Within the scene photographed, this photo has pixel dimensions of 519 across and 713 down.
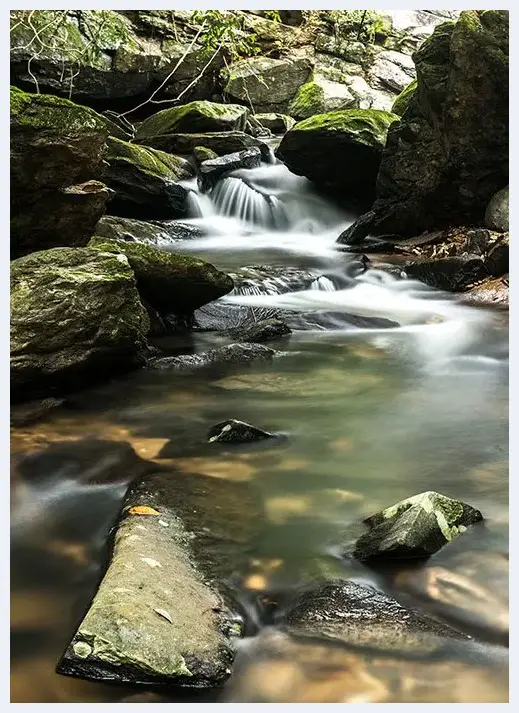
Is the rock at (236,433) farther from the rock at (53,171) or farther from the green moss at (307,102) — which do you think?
the green moss at (307,102)

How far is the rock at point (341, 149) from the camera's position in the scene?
12.5 m

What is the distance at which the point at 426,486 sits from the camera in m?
3.60

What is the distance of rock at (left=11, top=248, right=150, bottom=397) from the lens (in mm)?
4719

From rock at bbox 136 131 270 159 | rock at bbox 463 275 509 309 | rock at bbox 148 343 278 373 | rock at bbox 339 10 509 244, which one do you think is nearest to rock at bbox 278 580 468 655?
rock at bbox 148 343 278 373

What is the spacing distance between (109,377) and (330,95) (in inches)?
932

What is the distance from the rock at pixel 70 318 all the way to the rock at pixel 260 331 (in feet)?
5.47

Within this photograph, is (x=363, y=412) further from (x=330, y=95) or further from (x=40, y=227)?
(x=330, y=95)

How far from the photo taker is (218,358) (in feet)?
19.7

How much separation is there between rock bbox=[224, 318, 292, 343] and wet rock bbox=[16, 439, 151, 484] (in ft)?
9.45

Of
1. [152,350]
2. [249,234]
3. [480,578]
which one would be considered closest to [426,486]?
[480,578]

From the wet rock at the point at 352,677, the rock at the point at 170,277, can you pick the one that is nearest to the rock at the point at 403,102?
the rock at the point at 170,277

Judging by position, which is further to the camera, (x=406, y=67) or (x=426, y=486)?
(x=406, y=67)

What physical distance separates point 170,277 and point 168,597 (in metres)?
4.57

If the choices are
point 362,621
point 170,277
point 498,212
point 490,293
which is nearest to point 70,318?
point 170,277
